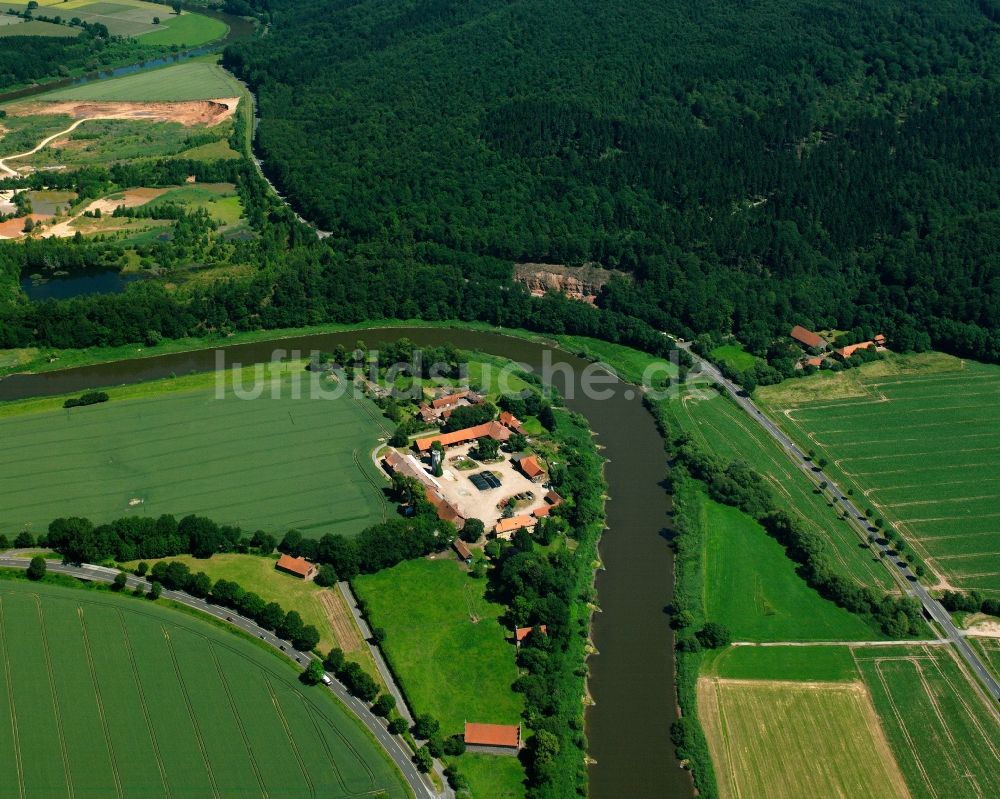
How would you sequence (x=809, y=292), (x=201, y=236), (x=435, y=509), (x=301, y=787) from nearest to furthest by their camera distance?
1. (x=301, y=787)
2. (x=435, y=509)
3. (x=809, y=292)
4. (x=201, y=236)

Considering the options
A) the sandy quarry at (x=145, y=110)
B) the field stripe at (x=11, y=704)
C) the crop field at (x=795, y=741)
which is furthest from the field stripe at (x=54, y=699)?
the sandy quarry at (x=145, y=110)

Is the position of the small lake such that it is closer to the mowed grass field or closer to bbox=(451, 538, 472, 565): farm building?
the mowed grass field

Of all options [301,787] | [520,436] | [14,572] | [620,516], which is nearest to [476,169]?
[520,436]

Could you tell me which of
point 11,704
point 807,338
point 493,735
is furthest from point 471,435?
point 807,338

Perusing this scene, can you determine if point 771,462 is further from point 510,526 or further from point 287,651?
point 287,651

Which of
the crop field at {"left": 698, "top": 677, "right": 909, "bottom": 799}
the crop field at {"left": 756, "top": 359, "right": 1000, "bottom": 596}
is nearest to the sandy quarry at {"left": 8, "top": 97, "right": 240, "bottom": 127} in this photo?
the crop field at {"left": 756, "top": 359, "right": 1000, "bottom": 596}

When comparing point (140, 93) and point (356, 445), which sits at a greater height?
point (140, 93)

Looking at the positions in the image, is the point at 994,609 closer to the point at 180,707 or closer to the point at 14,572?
the point at 180,707
